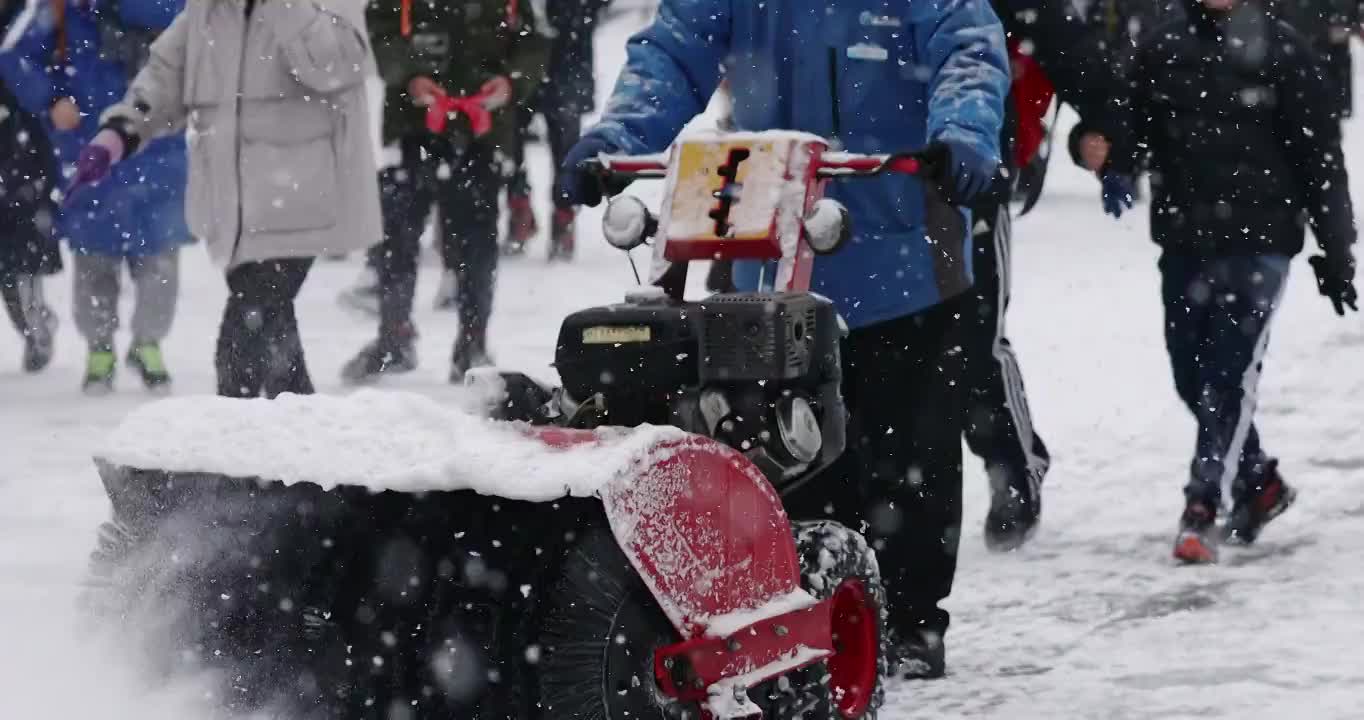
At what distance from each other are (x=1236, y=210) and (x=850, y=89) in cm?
209

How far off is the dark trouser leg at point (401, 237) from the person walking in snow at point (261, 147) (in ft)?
6.46

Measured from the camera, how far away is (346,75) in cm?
802

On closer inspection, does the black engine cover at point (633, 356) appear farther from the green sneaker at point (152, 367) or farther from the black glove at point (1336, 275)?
the green sneaker at point (152, 367)

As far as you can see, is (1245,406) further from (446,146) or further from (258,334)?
(446,146)

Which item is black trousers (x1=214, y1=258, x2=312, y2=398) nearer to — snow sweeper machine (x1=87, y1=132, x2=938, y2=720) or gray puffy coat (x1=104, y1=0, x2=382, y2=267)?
gray puffy coat (x1=104, y1=0, x2=382, y2=267)

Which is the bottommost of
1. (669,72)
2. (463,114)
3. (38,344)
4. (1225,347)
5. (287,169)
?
(38,344)

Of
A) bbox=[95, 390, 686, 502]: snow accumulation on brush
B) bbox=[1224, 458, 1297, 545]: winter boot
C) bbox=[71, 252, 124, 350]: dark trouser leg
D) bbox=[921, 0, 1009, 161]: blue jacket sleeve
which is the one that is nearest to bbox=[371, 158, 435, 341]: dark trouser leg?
bbox=[71, 252, 124, 350]: dark trouser leg

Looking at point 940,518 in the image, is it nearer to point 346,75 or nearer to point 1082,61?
point 1082,61

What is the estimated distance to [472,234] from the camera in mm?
10039

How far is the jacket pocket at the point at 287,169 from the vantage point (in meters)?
7.88

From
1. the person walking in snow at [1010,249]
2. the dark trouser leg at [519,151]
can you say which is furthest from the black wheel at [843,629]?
the dark trouser leg at [519,151]

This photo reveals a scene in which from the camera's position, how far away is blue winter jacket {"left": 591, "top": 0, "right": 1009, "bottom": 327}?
5.11 meters

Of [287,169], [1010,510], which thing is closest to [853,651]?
[1010,510]

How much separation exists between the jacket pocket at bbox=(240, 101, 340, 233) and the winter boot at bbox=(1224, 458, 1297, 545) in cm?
306
